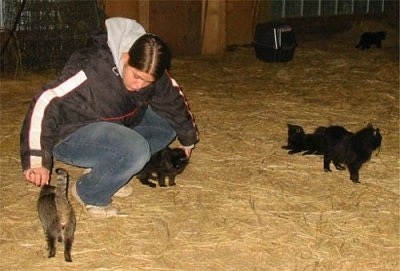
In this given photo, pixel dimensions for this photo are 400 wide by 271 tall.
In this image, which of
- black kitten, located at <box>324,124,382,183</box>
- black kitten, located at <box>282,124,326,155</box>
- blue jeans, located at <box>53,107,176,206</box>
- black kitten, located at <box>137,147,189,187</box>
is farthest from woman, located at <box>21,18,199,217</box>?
black kitten, located at <box>282,124,326,155</box>

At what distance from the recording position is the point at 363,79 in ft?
29.2

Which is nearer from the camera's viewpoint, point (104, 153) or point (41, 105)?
point (41, 105)

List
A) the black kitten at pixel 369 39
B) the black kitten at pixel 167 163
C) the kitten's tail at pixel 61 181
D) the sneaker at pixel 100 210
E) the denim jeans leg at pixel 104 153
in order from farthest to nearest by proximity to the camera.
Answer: the black kitten at pixel 369 39
the black kitten at pixel 167 163
the sneaker at pixel 100 210
the denim jeans leg at pixel 104 153
the kitten's tail at pixel 61 181

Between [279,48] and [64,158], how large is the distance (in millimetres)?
6495

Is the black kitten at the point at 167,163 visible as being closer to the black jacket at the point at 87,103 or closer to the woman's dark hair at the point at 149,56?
the black jacket at the point at 87,103

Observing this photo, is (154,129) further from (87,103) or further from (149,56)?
(149,56)

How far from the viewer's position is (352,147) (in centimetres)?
486

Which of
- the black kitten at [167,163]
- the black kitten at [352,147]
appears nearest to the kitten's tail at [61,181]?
the black kitten at [167,163]

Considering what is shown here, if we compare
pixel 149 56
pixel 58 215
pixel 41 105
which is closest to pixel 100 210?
pixel 58 215

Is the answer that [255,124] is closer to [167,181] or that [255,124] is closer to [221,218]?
[167,181]

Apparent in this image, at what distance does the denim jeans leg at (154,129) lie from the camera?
4.50 metres

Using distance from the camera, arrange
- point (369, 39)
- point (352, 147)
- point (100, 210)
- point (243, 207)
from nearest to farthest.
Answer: point (100, 210) < point (243, 207) < point (352, 147) < point (369, 39)

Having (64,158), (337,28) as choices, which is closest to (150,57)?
(64,158)

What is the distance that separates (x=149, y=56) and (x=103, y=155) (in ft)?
2.65
